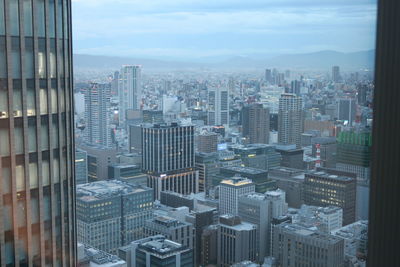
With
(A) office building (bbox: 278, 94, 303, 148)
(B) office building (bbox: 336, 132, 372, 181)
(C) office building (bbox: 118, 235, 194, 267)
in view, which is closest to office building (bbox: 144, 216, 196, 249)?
(C) office building (bbox: 118, 235, 194, 267)

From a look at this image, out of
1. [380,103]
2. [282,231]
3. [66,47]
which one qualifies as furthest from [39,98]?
[282,231]

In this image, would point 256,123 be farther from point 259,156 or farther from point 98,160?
point 98,160

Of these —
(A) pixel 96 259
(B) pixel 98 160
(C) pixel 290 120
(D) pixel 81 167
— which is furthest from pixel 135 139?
(A) pixel 96 259

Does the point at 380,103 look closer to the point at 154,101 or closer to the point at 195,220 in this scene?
the point at 195,220

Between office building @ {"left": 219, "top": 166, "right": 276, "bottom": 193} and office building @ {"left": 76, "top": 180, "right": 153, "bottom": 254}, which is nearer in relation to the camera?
office building @ {"left": 76, "top": 180, "right": 153, "bottom": 254}

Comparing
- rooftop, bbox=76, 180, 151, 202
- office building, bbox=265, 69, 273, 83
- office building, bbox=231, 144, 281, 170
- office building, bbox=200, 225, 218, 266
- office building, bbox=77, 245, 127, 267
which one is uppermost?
office building, bbox=265, 69, 273, 83

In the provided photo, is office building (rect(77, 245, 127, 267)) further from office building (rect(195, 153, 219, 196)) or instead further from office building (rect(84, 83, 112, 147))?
office building (rect(84, 83, 112, 147))

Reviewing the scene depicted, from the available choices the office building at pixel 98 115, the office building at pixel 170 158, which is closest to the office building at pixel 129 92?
the office building at pixel 98 115
